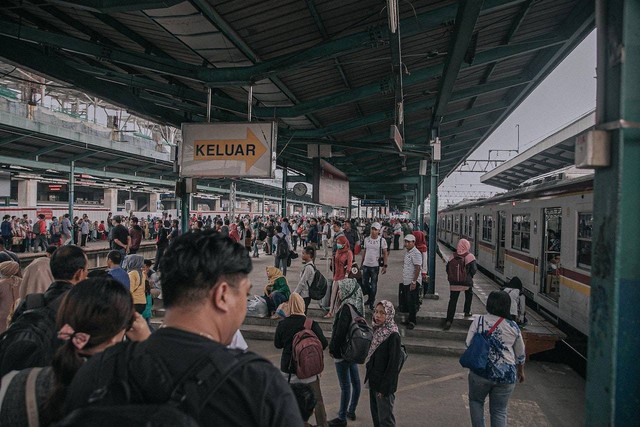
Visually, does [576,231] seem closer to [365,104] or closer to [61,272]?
[365,104]

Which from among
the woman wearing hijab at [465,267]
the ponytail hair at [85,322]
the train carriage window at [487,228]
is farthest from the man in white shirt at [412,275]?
the train carriage window at [487,228]

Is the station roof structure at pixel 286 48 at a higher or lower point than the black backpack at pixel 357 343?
higher

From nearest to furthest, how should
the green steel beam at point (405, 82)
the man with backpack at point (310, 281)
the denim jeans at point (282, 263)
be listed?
1. the green steel beam at point (405, 82)
2. the man with backpack at point (310, 281)
3. the denim jeans at point (282, 263)

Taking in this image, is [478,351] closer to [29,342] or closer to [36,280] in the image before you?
[29,342]

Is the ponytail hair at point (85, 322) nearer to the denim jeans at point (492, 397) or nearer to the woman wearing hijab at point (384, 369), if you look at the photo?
the woman wearing hijab at point (384, 369)

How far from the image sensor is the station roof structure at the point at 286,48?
4574 millimetres

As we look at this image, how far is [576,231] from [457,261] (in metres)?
2.16

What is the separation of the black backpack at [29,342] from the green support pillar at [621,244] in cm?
279

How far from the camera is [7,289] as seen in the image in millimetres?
4660

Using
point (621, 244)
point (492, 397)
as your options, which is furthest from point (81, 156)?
point (621, 244)

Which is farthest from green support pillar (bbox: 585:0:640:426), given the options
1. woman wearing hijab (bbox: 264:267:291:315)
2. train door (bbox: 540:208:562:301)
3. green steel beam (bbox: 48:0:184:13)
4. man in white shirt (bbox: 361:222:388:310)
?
train door (bbox: 540:208:562:301)

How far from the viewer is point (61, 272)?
3.01 m

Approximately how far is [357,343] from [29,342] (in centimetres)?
278

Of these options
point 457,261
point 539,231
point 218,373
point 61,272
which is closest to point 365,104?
point 457,261
